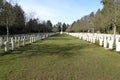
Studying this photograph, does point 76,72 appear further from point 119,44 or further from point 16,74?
point 119,44

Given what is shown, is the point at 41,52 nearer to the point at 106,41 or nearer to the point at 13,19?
the point at 106,41

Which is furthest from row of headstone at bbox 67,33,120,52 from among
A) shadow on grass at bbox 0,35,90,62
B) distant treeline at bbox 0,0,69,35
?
distant treeline at bbox 0,0,69,35

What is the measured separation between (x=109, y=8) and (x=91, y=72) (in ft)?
124

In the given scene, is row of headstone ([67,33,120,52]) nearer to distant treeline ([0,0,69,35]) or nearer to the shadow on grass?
the shadow on grass

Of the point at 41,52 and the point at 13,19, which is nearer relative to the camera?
the point at 41,52

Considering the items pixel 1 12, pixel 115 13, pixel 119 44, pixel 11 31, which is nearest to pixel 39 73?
pixel 119 44

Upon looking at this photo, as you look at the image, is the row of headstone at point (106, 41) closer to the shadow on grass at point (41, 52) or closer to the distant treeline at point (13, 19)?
the shadow on grass at point (41, 52)

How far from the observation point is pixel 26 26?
87.0 m

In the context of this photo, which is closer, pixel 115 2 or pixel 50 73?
pixel 50 73

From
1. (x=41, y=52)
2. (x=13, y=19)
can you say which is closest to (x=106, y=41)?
(x=41, y=52)

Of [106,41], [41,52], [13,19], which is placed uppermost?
[13,19]

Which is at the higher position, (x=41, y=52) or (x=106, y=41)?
(x=106, y=41)

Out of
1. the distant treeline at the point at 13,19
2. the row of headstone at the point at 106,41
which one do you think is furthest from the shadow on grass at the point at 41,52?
the distant treeline at the point at 13,19

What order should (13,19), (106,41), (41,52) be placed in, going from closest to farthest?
(41,52), (106,41), (13,19)
